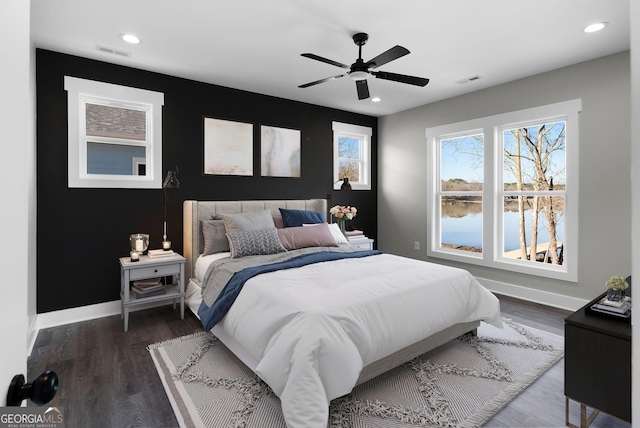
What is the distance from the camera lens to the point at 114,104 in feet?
12.2

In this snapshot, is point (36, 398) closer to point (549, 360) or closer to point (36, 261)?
point (549, 360)

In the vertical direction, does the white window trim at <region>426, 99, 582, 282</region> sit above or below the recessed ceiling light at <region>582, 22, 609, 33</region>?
below

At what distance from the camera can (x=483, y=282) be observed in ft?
15.4

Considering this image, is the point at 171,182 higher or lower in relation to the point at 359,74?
lower

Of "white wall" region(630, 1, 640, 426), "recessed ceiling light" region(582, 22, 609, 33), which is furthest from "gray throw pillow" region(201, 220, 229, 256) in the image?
"recessed ceiling light" region(582, 22, 609, 33)

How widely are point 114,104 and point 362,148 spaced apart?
12.6ft

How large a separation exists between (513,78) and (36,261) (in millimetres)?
5636

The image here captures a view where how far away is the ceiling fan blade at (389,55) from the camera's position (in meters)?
2.45

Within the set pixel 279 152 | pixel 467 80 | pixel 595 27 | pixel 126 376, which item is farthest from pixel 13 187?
pixel 467 80

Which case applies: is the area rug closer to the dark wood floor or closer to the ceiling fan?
the dark wood floor

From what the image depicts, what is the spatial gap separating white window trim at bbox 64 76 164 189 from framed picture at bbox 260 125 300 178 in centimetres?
137

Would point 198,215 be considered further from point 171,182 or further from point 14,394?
point 14,394

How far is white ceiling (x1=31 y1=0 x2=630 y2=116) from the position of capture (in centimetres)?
261

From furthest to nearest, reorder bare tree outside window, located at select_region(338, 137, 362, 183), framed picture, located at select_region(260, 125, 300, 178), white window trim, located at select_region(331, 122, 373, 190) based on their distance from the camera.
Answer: bare tree outside window, located at select_region(338, 137, 362, 183), white window trim, located at select_region(331, 122, 373, 190), framed picture, located at select_region(260, 125, 300, 178)
